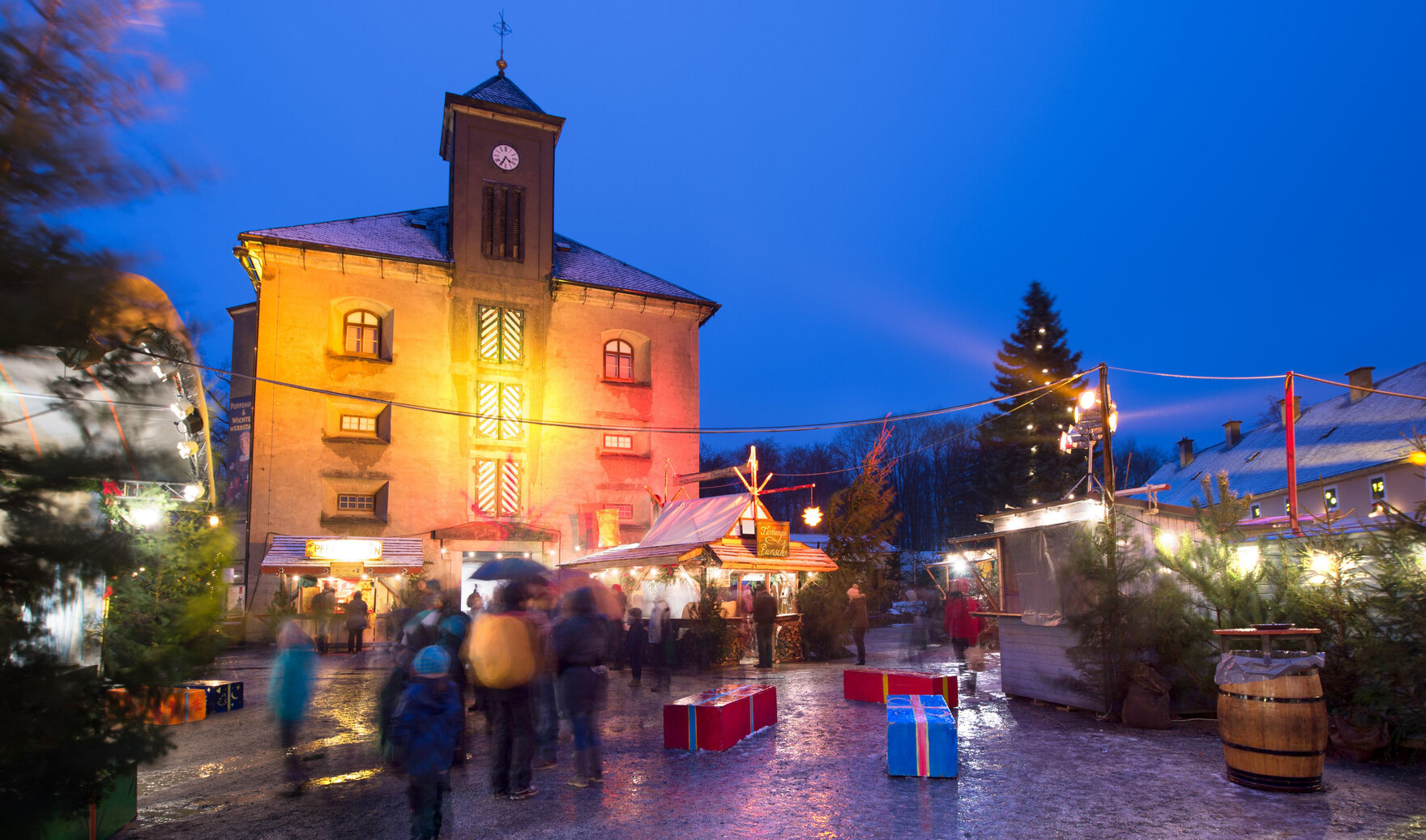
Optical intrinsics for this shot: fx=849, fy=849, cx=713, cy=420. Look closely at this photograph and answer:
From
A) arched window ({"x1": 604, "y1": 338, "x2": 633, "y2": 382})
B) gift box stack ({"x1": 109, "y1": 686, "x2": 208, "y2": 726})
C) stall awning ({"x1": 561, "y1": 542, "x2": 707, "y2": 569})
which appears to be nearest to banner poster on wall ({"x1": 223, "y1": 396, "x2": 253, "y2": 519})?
stall awning ({"x1": 561, "y1": 542, "x2": 707, "y2": 569})

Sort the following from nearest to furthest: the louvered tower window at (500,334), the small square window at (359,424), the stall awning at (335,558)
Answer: the stall awning at (335,558)
the small square window at (359,424)
the louvered tower window at (500,334)

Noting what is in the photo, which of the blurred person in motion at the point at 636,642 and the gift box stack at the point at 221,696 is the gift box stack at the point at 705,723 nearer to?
the blurred person in motion at the point at 636,642

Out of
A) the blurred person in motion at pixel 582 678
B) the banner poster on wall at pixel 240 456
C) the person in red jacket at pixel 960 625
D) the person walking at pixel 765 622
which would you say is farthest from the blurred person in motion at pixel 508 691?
the banner poster on wall at pixel 240 456

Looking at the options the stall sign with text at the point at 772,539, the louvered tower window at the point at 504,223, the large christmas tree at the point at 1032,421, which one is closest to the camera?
the stall sign with text at the point at 772,539

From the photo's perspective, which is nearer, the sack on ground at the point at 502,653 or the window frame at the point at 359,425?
the sack on ground at the point at 502,653

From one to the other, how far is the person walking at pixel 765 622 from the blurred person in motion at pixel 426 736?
11.9 metres

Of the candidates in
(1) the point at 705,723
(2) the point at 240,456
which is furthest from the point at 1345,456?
(2) the point at 240,456

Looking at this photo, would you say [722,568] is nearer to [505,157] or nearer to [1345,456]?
[505,157]

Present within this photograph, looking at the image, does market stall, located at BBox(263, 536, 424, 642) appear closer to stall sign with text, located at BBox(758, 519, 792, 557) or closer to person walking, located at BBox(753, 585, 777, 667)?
person walking, located at BBox(753, 585, 777, 667)

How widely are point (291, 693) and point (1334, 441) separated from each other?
30532 mm

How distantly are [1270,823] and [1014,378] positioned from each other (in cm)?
3364

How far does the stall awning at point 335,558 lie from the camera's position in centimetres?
2309

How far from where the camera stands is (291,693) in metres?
7.46

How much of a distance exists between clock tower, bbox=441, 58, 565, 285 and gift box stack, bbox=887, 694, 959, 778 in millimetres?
22787
